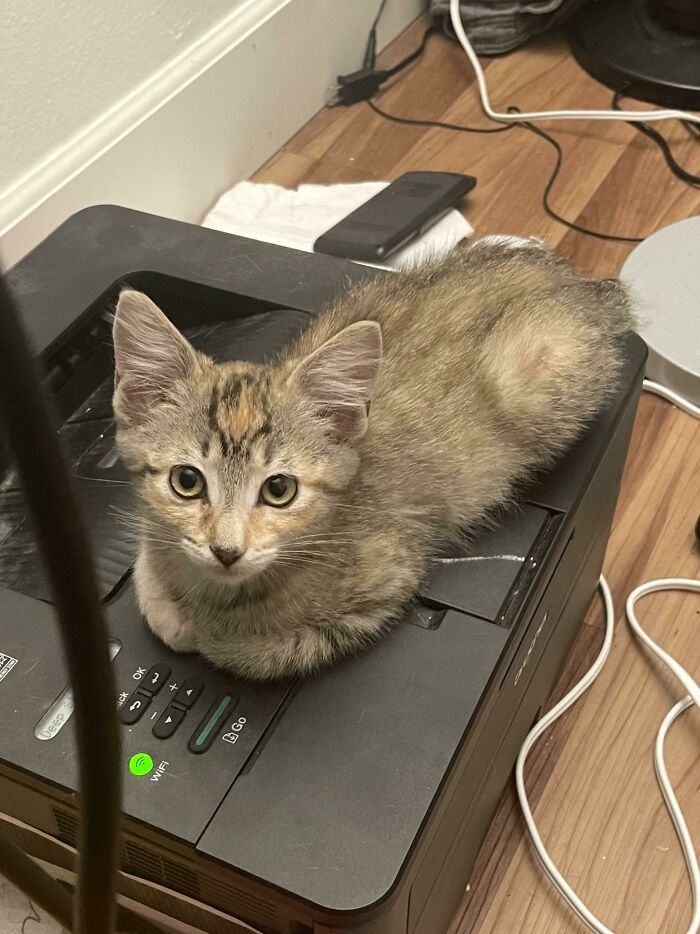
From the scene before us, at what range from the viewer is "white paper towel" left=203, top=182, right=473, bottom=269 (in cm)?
146

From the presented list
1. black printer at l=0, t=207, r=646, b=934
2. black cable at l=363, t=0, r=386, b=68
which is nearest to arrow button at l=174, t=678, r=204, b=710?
black printer at l=0, t=207, r=646, b=934

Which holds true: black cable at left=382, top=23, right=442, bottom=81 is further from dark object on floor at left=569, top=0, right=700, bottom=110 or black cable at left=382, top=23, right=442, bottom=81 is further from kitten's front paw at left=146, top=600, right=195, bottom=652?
kitten's front paw at left=146, top=600, right=195, bottom=652

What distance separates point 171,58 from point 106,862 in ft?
4.20

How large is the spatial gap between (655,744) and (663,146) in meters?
1.11

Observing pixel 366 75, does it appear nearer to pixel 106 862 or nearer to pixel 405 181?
pixel 405 181

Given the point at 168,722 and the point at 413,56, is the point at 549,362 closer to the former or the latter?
the point at 168,722

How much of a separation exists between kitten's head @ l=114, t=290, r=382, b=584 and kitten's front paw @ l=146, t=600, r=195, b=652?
0.04 meters

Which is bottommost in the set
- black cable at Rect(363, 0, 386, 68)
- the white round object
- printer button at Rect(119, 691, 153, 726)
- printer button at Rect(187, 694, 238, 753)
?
the white round object

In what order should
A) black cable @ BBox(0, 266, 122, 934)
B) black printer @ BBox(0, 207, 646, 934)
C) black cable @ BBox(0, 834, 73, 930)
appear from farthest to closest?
black printer @ BBox(0, 207, 646, 934) < black cable @ BBox(0, 834, 73, 930) < black cable @ BBox(0, 266, 122, 934)

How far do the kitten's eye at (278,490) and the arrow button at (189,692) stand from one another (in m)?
0.14

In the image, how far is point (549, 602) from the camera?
80cm

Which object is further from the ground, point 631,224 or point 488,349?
point 488,349

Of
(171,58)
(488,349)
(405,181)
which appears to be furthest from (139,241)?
(405,181)

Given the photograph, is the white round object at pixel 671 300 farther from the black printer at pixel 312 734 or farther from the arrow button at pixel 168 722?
the arrow button at pixel 168 722
